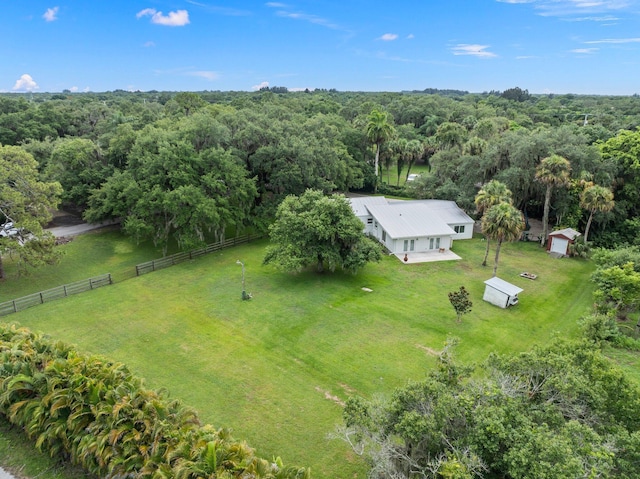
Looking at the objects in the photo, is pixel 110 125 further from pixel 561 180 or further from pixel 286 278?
pixel 561 180

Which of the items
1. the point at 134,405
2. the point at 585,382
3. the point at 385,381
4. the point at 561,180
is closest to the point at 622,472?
the point at 585,382

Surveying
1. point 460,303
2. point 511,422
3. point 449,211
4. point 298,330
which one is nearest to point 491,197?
point 449,211

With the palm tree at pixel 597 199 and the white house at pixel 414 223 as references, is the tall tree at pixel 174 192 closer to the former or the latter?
the white house at pixel 414 223

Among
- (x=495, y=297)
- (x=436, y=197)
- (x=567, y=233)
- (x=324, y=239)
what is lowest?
(x=495, y=297)

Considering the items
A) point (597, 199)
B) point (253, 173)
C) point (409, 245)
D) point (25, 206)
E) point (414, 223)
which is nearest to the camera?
point (25, 206)

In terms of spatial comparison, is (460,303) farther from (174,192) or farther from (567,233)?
(174,192)

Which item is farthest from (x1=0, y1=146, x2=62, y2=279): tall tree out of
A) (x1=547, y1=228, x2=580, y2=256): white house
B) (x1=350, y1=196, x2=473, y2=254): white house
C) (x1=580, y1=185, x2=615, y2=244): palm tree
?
(x1=580, y1=185, x2=615, y2=244): palm tree

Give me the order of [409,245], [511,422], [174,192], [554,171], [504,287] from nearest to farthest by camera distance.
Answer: [511,422]
[504,287]
[174,192]
[554,171]
[409,245]

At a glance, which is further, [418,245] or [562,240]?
[418,245]
